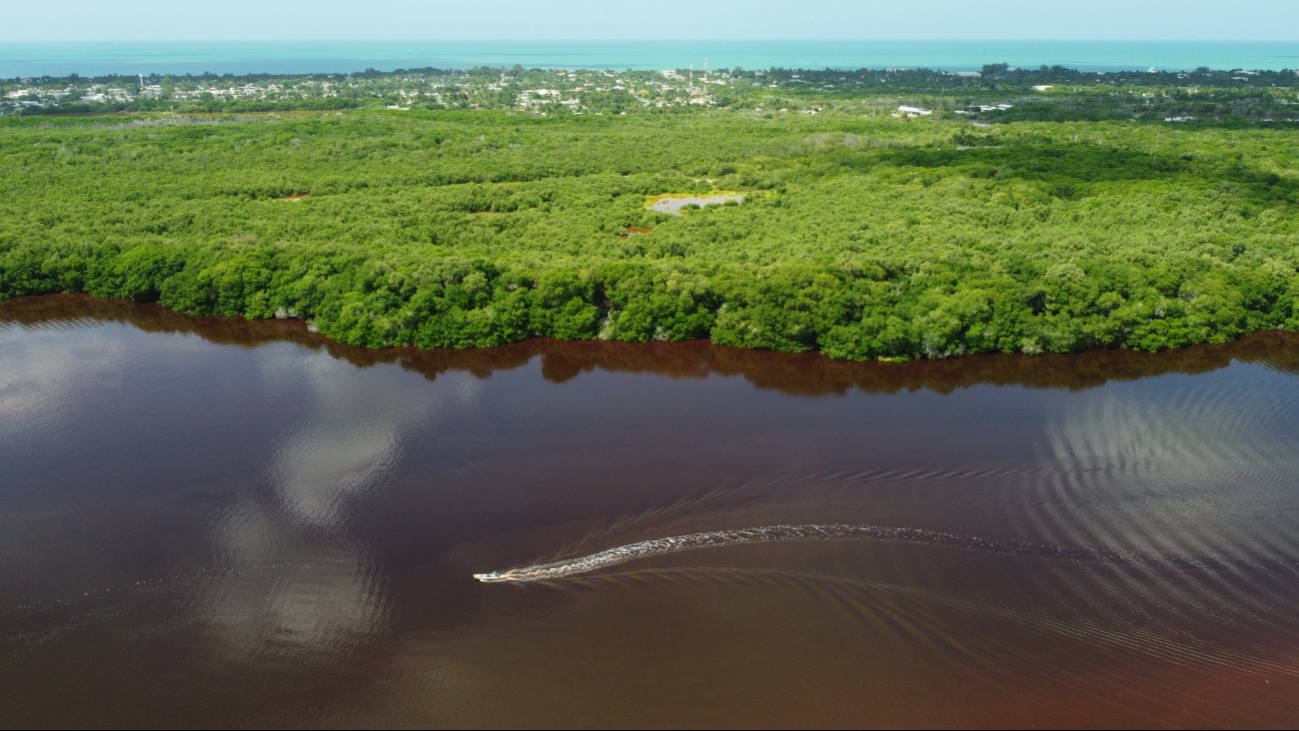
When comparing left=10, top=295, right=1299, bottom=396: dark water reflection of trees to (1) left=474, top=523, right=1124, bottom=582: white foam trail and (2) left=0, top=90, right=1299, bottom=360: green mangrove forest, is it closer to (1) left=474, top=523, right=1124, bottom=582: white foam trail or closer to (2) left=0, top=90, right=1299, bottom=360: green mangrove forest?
(2) left=0, top=90, right=1299, bottom=360: green mangrove forest

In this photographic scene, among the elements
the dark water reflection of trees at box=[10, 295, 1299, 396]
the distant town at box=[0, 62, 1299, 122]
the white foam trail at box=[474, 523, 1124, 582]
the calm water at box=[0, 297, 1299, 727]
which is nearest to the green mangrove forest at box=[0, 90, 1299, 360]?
Result: the dark water reflection of trees at box=[10, 295, 1299, 396]

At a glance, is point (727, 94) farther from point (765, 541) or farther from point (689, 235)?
point (765, 541)

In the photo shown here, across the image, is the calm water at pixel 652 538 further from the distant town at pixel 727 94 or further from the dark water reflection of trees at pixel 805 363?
the distant town at pixel 727 94

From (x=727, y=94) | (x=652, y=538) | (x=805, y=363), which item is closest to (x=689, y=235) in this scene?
(x=805, y=363)

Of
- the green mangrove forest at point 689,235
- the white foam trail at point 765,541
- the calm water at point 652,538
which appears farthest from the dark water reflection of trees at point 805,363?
the white foam trail at point 765,541

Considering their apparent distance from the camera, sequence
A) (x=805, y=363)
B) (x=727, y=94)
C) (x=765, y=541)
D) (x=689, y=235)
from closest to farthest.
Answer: (x=765, y=541)
(x=805, y=363)
(x=689, y=235)
(x=727, y=94)

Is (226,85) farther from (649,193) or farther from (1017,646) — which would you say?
(1017,646)
